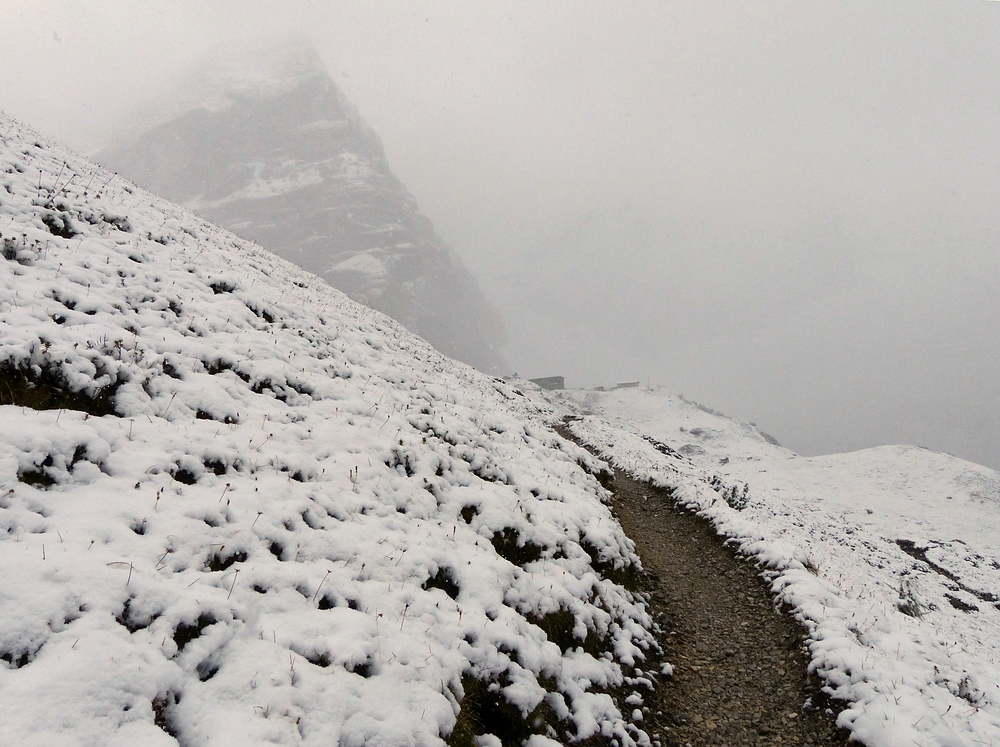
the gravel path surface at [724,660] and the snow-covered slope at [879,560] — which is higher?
the snow-covered slope at [879,560]

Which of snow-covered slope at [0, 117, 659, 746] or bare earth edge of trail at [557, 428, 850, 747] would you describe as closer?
snow-covered slope at [0, 117, 659, 746]

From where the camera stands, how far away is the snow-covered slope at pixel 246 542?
12.8 ft

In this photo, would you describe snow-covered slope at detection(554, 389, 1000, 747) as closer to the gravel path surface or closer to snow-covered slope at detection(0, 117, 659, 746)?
the gravel path surface

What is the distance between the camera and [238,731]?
373 centimetres

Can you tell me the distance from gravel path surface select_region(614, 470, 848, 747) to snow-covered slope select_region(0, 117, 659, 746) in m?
0.70

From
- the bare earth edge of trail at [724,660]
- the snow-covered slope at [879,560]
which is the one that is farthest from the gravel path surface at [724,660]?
the snow-covered slope at [879,560]

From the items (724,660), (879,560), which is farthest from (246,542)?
(879,560)

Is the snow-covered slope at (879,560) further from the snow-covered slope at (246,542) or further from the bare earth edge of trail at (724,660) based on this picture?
the snow-covered slope at (246,542)

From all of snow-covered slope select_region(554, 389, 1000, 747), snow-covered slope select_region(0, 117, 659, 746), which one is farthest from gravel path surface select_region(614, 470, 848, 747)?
snow-covered slope select_region(0, 117, 659, 746)

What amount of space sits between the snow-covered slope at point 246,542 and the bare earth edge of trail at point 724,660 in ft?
2.23

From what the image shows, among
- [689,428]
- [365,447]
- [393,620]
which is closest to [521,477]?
[365,447]

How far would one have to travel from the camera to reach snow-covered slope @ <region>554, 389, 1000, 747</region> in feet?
22.0

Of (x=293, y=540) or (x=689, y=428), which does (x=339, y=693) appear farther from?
(x=689, y=428)

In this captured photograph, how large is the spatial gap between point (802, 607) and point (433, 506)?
720cm
